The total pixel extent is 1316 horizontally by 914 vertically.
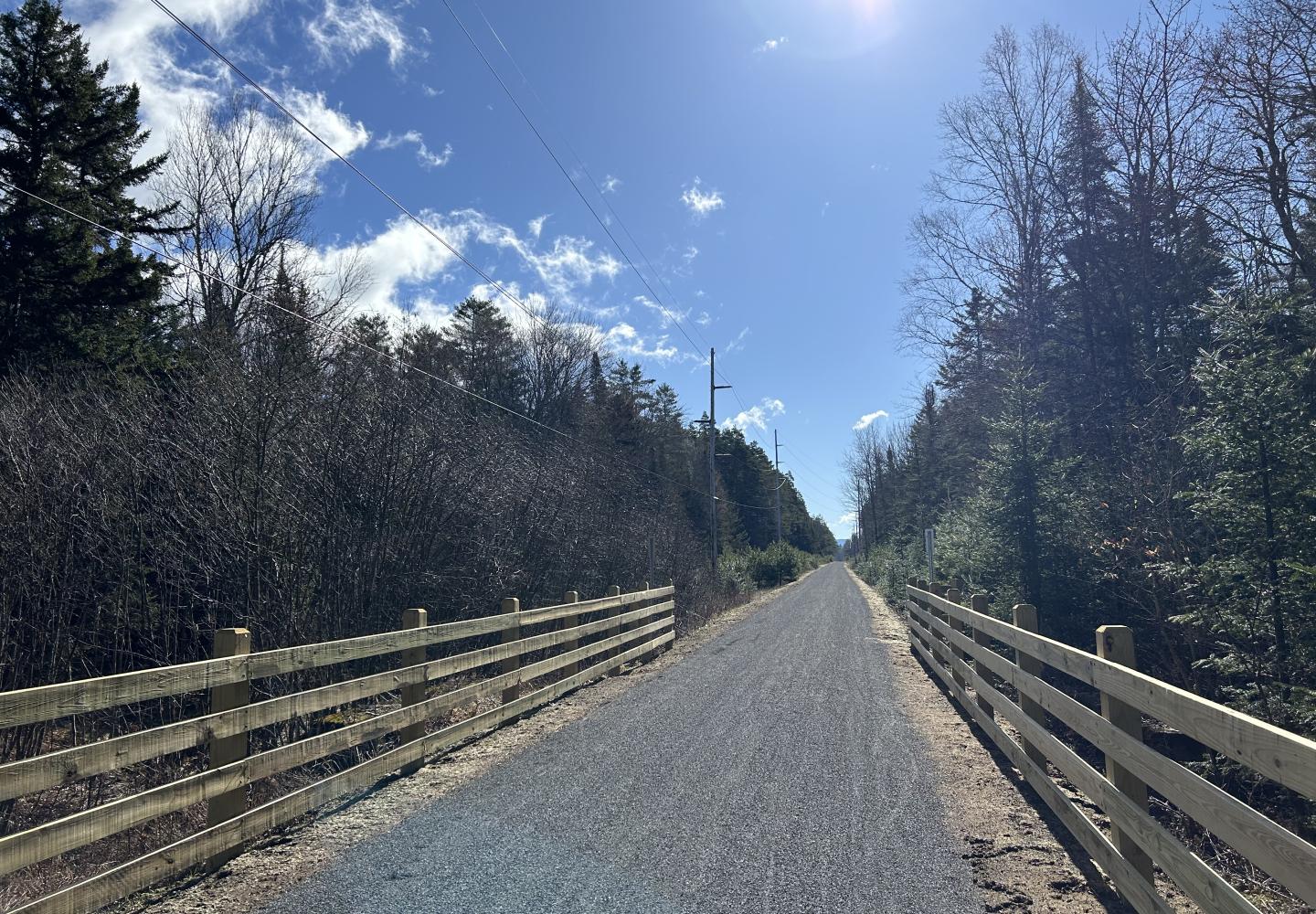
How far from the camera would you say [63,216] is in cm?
1342

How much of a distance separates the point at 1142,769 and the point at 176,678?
4.35m

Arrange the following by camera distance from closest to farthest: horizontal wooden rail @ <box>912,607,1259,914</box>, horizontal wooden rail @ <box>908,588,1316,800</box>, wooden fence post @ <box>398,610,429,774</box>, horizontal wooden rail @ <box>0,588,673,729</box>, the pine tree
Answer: horizontal wooden rail @ <box>908,588,1316,800</box> → horizontal wooden rail @ <box>912,607,1259,914</box> → horizontal wooden rail @ <box>0,588,673,729</box> → wooden fence post @ <box>398,610,429,774</box> → the pine tree

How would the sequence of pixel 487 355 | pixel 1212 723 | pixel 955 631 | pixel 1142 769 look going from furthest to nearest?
pixel 487 355, pixel 955 631, pixel 1142 769, pixel 1212 723

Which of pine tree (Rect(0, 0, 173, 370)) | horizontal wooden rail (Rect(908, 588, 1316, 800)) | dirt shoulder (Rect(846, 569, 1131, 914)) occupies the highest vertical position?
pine tree (Rect(0, 0, 173, 370))

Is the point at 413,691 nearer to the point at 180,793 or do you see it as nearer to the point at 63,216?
the point at 180,793

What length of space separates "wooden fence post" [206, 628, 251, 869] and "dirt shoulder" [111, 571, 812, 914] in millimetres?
194

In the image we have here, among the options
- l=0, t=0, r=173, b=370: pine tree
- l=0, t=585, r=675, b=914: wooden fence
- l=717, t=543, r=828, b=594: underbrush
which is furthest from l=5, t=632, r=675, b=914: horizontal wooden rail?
l=717, t=543, r=828, b=594: underbrush

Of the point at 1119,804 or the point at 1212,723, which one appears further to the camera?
the point at 1119,804

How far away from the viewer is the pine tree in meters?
12.8

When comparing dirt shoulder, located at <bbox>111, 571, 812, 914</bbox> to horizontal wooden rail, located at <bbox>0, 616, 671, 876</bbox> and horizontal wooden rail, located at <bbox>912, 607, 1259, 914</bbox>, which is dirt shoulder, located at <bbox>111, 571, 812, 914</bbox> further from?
horizontal wooden rail, located at <bbox>912, 607, 1259, 914</bbox>

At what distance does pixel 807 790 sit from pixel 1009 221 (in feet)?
75.1

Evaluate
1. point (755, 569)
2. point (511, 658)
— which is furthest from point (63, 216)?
point (755, 569)

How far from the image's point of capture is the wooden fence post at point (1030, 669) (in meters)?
5.18

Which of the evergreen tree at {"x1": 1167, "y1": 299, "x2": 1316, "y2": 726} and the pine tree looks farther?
the pine tree
